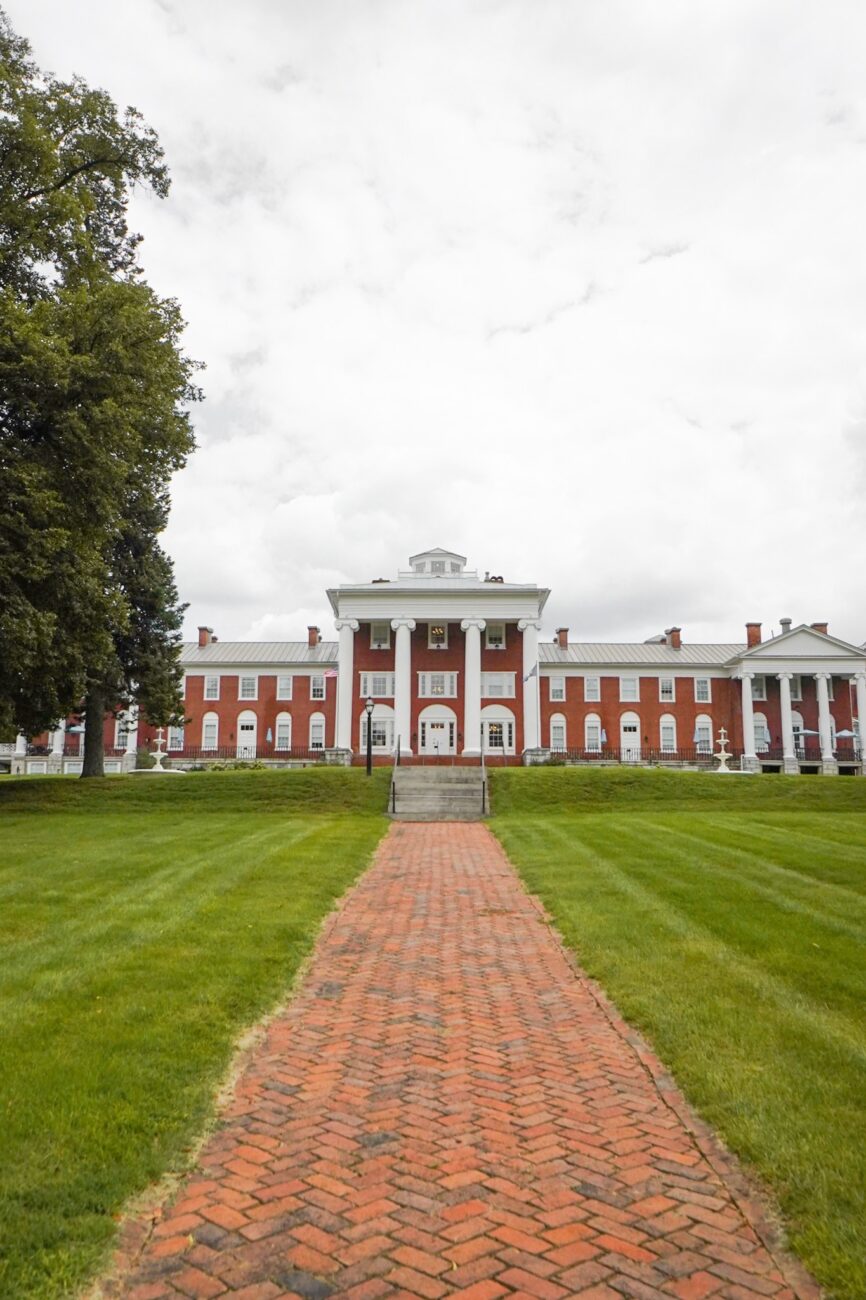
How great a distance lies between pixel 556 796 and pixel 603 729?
28806 millimetres

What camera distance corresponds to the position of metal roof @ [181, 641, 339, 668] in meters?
56.7

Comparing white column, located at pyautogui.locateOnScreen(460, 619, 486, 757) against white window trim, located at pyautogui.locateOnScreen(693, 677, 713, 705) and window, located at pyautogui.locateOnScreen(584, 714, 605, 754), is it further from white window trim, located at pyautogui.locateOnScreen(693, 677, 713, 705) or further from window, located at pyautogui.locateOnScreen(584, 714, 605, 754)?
white window trim, located at pyautogui.locateOnScreen(693, 677, 713, 705)

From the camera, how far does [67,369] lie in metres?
15.2

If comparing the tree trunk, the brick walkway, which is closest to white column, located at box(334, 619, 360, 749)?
the tree trunk

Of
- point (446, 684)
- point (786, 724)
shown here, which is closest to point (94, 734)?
point (446, 684)

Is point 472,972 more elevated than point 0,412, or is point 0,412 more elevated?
point 0,412

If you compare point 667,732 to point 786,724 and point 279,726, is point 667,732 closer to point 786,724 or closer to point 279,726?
point 786,724

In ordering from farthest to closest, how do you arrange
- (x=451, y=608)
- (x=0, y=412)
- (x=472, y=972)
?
(x=451, y=608), (x=0, y=412), (x=472, y=972)

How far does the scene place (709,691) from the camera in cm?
5588

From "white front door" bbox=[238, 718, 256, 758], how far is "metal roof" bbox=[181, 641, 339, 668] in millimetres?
4124

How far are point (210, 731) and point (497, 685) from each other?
21.3 meters


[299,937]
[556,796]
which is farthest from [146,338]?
[556,796]

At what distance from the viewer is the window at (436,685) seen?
151 ft

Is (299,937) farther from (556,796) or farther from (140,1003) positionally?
(556,796)
